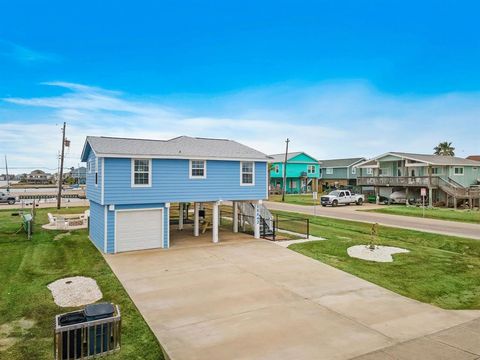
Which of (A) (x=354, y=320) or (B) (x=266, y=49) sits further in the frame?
(B) (x=266, y=49)

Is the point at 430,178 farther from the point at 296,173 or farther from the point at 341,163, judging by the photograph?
the point at 341,163

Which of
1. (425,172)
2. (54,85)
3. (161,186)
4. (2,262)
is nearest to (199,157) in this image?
(161,186)

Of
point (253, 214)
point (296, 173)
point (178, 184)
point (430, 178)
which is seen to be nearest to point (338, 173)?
point (296, 173)

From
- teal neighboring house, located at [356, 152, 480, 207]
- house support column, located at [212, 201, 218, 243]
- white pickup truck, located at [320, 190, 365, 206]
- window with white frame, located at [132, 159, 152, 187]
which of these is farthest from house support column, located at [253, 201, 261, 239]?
teal neighboring house, located at [356, 152, 480, 207]

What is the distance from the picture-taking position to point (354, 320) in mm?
8922

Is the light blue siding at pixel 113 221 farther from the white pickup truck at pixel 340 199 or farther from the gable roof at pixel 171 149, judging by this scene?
the white pickup truck at pixel 340 199

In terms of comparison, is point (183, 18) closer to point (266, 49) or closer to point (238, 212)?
point (266, 49)

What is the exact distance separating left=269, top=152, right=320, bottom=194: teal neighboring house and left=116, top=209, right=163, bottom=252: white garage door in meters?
46.0

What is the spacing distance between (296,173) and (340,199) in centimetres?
2176

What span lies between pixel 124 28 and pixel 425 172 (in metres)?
38.6

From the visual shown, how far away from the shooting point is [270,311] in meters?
9.45

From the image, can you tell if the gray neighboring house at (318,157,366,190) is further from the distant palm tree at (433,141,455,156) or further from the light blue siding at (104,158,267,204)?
the light blue siding at (104,158,267,204)

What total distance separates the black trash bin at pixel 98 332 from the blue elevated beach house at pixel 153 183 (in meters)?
9.79

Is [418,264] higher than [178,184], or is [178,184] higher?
[178,184]
